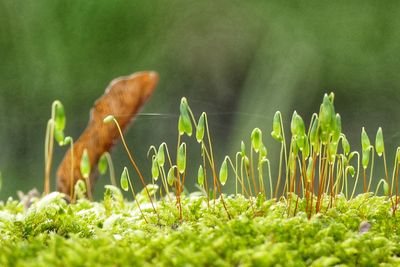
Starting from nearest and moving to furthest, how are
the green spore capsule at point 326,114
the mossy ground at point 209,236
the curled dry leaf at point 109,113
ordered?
the mossy ground at point 209,236
the green spore capsule at point 326,114
the curled dry leaf at point 109,113

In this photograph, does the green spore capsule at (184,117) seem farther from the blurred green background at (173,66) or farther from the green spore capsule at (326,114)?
the blurred green background at (173,66)

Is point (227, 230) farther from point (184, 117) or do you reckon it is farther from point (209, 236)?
point (184, 117)

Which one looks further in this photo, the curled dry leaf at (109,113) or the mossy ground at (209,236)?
the curled dry leaf at (109,113)

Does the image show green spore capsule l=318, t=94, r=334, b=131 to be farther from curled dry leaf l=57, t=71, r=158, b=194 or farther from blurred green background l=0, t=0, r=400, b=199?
blurred green background l=0, t=0, r=400, b=199

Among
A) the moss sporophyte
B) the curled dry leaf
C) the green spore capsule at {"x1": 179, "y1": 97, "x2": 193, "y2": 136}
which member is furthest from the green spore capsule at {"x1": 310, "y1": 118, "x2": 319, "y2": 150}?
the curled dry leaf

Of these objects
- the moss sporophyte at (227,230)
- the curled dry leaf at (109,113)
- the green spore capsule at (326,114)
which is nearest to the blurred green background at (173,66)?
the curled dry leaf at (109,113)

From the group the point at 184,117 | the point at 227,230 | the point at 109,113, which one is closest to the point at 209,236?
the point at 227,230

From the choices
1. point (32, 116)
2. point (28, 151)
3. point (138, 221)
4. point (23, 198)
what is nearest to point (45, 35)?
point (32, 116)
